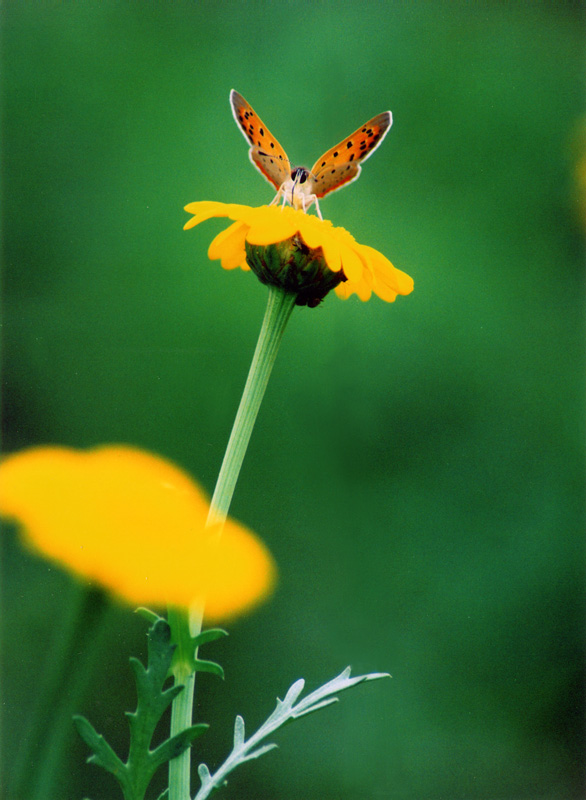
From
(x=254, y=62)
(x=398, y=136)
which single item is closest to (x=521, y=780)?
(x=398, y=136)

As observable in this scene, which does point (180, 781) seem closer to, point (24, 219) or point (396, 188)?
point (24, 219)

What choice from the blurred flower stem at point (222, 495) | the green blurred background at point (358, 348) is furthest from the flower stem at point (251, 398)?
the green blurred background at point (358, 348)

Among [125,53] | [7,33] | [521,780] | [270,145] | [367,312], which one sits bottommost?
[521,780]

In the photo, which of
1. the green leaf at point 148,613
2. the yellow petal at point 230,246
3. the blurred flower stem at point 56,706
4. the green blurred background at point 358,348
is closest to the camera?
the blurred flower stem at point 56,706

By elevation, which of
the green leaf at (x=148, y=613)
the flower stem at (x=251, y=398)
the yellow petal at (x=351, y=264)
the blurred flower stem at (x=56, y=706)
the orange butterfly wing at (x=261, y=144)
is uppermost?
the orange butterfly wing at (x=261, y=144)

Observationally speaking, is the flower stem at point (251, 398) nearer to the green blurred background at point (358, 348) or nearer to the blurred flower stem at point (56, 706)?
the blurred flower stem at point (56, 706)

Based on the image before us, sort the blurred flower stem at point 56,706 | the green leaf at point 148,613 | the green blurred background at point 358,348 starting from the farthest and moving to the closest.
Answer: the green blurred background at point 358,348, the green leaf at point 148,613, the blurred flower stem at point 56,706

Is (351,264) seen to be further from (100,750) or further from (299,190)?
(100,750)

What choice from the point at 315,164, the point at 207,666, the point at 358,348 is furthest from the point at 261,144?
the point at 358,348
